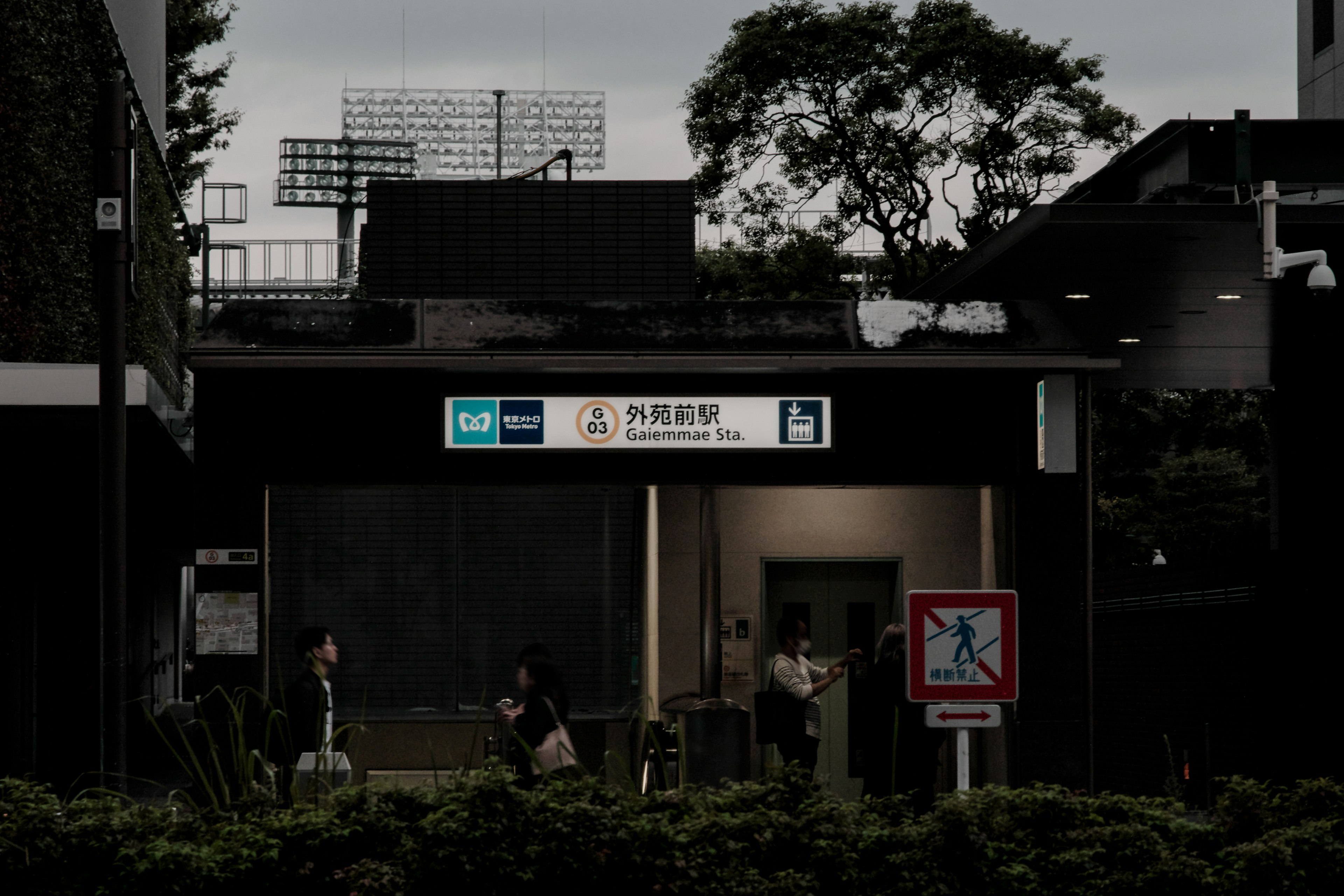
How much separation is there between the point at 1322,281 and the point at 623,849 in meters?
7.61

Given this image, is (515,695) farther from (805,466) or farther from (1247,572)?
(1247,572)

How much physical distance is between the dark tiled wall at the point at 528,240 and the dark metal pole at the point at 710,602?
11.1ft

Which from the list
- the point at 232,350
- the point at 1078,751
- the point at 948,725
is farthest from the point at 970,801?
the point at 232,350

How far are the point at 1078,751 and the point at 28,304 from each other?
10058mm

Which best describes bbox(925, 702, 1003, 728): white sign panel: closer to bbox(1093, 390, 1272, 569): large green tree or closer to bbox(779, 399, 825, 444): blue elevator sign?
bbox(779, 399, 825, 444): blue elevator sign

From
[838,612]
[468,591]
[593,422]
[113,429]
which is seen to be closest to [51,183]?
[468,591]

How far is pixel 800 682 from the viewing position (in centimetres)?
1159

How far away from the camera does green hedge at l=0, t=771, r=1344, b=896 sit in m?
5.89

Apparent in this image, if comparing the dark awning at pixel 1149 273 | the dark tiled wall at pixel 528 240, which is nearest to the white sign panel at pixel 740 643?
the dark awning at pixel 1149 273

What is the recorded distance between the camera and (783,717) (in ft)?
38.2

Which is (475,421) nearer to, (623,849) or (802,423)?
(802,423)

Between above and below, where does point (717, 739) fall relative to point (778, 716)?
below

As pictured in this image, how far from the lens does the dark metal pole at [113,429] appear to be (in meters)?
8.19

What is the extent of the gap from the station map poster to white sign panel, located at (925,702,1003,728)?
5335 mm
